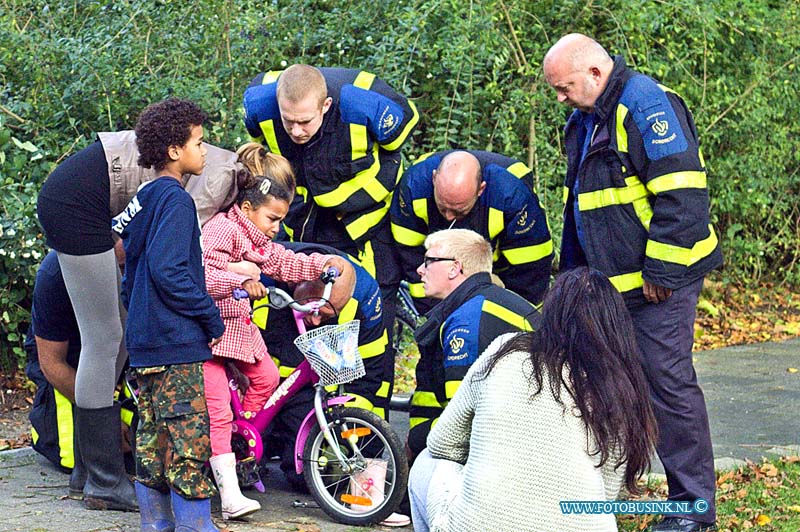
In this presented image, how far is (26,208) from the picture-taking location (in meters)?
6.91

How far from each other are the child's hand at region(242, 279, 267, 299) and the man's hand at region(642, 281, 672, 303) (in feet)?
5.51

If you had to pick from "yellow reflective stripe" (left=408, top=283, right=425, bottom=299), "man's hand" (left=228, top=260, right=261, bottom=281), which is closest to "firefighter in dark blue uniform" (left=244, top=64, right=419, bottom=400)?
"yellow reflective stripe" (left=408, top=283, right=425, bottom=299)

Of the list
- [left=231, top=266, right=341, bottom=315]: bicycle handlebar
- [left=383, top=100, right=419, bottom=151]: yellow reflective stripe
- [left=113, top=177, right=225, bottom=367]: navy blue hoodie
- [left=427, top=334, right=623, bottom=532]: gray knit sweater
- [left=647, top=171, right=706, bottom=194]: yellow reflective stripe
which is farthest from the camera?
[left=383, top=100, right=419, bottom=151]: yellow reflective stripe

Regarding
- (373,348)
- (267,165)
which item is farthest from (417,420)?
(267,165)

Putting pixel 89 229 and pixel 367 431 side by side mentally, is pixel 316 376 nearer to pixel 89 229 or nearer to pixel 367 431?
pixel 367 431

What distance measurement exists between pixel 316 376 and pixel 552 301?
2.07 meters

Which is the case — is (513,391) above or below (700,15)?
below

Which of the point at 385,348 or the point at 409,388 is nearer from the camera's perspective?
the point at 385,348

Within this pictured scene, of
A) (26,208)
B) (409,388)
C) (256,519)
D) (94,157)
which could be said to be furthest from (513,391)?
(409,388)

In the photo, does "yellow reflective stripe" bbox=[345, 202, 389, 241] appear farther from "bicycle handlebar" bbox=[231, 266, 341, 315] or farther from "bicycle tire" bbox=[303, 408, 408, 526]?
"bicycle tire" bbox=[303, 408, 408, 526]

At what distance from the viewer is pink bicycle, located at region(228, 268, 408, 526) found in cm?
519

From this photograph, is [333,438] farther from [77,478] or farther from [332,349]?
[77,478]

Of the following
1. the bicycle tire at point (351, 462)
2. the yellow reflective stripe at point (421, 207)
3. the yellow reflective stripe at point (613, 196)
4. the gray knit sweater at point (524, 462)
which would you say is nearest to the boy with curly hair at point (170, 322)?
the bicycle tire at point (351, 462)

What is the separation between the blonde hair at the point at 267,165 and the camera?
5375mm
